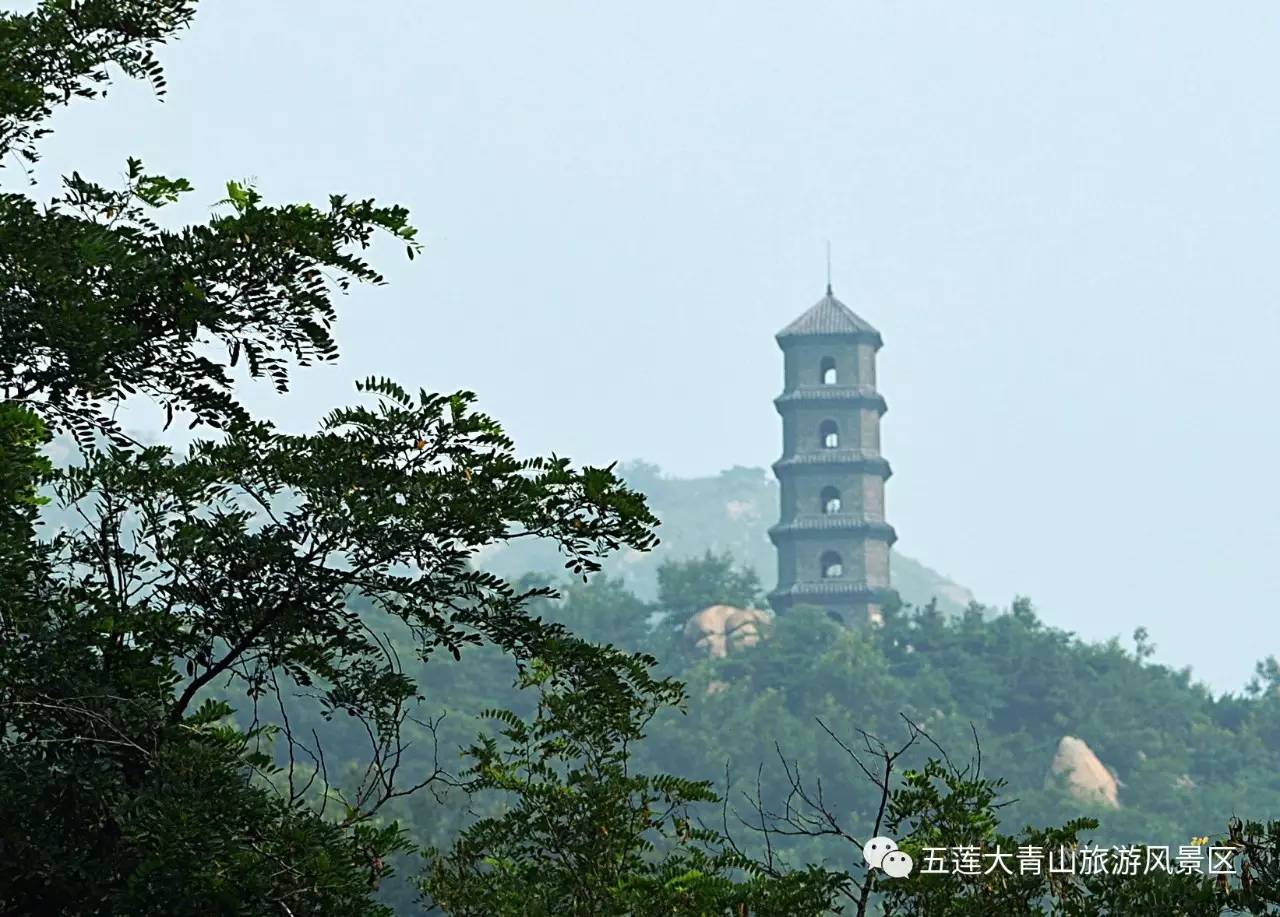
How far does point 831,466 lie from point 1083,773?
27.5 feet

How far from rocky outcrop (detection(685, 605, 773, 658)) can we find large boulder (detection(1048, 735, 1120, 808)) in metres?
6.86

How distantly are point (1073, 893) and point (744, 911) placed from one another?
106 cm

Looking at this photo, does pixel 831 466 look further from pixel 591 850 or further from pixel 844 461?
pixel 591 850

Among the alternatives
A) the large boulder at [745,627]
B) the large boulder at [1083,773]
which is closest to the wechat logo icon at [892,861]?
the large boulder at [1083,773]

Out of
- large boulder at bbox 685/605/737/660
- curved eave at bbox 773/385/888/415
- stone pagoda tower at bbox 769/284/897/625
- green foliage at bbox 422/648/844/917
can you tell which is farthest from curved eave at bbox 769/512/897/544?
green foliage at bbox 422/648/844/917

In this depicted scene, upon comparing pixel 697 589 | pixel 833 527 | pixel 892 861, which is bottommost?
pixel 892 861

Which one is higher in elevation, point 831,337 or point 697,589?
point 831,337

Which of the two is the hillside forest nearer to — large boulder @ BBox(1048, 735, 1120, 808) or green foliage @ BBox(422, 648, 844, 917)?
green foliage @ BBox(422, 648, 844, 917)

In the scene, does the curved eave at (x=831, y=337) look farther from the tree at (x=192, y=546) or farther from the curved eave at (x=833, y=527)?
the tree at (x=192, y=546)

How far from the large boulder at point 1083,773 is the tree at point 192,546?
38.0 m

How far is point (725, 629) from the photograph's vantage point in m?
47.4

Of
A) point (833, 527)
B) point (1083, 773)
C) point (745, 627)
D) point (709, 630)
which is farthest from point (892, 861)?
point (709, 630)

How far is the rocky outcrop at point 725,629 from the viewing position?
46.8 meters

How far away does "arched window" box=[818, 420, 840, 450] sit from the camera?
4394 cm
